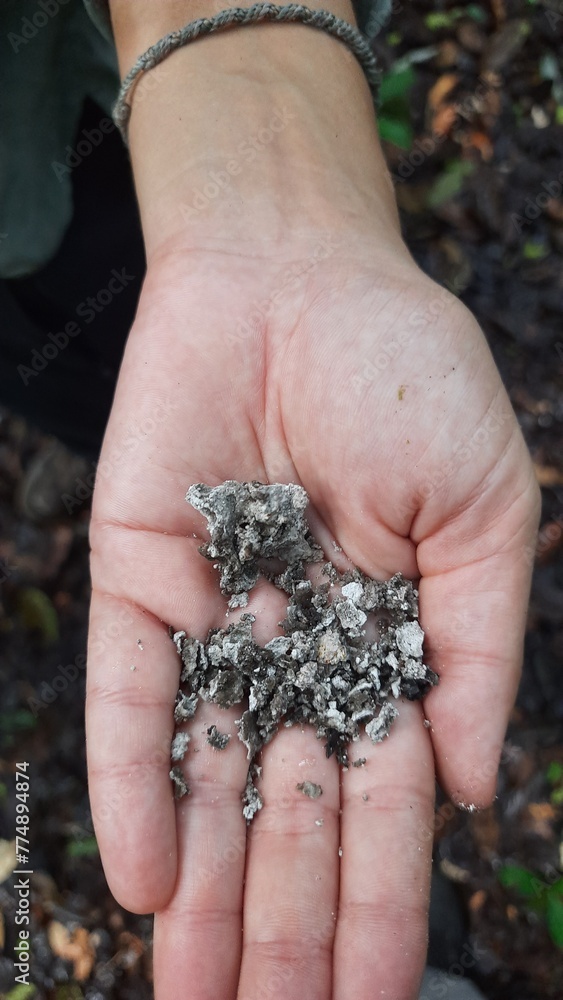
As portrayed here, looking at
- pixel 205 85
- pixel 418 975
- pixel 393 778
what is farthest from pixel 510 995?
pixel 205 85

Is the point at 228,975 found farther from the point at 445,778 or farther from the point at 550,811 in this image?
the point at 550,811

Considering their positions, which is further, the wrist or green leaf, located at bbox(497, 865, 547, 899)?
green leaf, located at bbox(497, 865, 547, 899)

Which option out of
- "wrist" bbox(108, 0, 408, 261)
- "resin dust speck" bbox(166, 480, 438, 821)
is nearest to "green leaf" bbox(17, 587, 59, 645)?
"resin dust speck" bbox(166, 480, 438, 821)

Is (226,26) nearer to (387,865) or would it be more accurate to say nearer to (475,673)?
(475,673)

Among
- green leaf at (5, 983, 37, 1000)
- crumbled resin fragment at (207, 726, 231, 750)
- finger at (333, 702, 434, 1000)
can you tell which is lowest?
green leaf at (5, 983, 37, 1000)

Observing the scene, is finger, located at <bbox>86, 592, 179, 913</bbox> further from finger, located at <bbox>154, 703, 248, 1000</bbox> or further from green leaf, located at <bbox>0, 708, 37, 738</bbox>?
green leaf, located at <bbox>0, 708, 37, 738</bbox>

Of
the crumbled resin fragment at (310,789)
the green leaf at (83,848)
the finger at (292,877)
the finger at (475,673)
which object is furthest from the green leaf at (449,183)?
the green leaf at (83,848)

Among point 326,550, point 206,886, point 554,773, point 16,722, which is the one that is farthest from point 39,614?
point 554,773

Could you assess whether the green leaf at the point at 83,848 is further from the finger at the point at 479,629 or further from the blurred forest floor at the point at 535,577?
the finger at the point at 479,629
